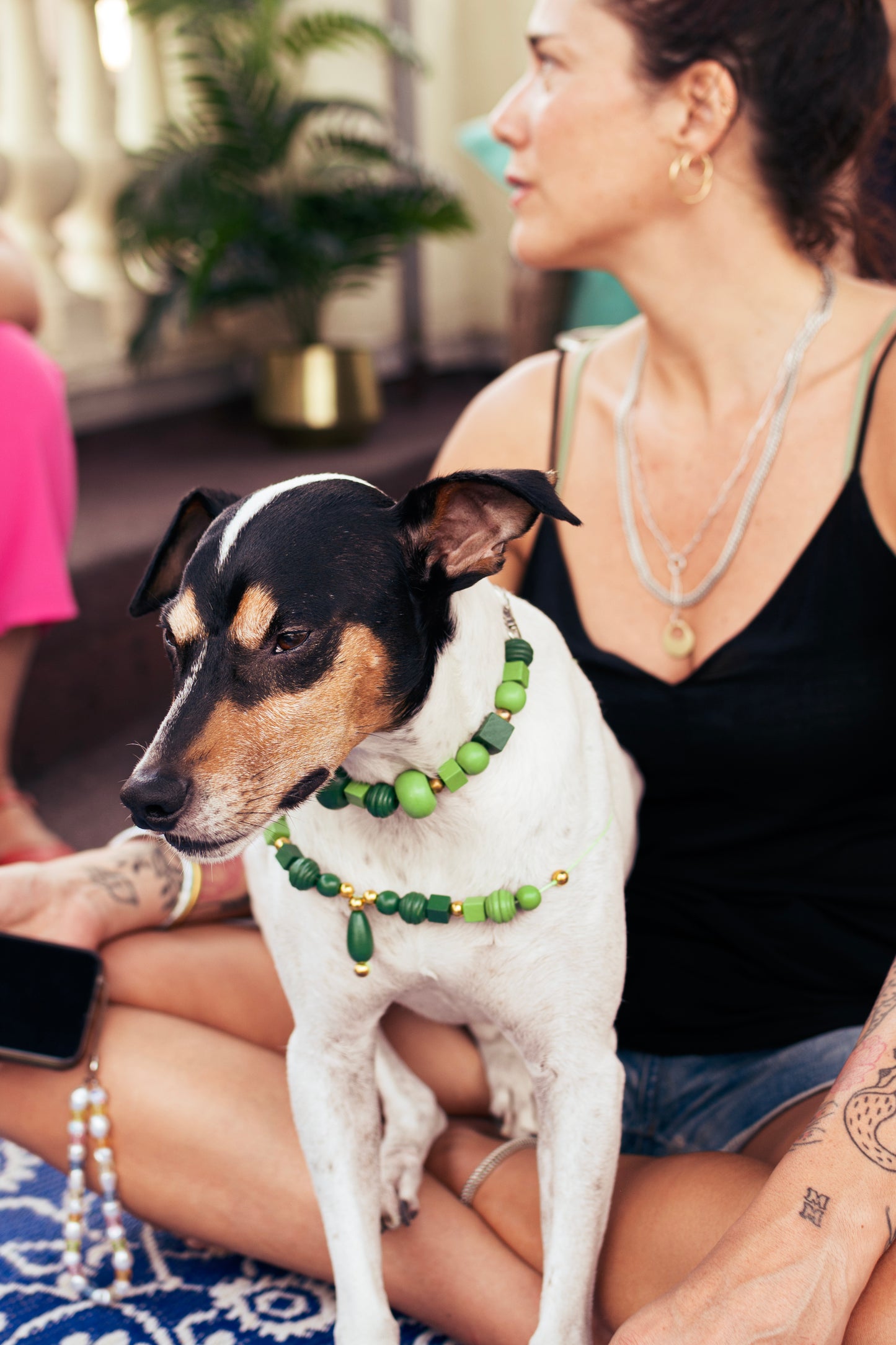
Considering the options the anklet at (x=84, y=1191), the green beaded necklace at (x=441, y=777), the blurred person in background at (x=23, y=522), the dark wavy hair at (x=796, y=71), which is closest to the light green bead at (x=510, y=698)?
the green beaded necklace at (x=441, y=777)

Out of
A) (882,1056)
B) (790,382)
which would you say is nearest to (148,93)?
(790,382)

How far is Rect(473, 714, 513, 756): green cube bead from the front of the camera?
0.90 m

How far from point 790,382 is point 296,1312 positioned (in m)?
1.07

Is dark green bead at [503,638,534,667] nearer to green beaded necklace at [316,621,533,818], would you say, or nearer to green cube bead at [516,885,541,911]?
green beaded necklace at [316,621,533,818]

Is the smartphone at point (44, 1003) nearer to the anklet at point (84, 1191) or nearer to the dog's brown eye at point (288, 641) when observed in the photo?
the anklet at point (84, 1191)

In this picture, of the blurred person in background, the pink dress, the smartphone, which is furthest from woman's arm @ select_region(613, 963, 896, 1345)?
the pink dress

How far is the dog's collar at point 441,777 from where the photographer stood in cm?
88

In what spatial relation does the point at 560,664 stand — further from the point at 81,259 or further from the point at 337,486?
the point at 81,259

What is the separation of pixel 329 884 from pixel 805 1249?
1.38ft

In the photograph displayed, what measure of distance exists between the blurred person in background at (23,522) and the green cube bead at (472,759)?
1.29 meters

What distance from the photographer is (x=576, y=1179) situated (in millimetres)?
946

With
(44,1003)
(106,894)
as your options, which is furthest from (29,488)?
(44,1003)

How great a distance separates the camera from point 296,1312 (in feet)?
3.84

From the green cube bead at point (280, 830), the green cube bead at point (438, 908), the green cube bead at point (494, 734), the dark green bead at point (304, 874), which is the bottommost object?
the green cube bead at point (438, 908)
